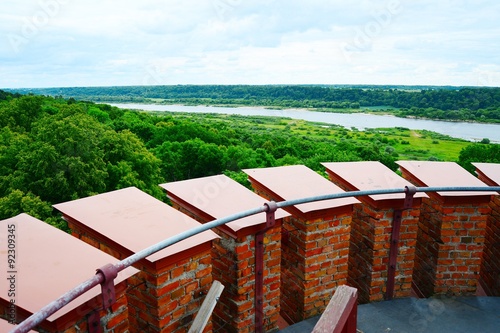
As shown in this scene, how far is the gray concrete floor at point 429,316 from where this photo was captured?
3.00m

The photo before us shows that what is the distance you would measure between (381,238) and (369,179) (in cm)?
53

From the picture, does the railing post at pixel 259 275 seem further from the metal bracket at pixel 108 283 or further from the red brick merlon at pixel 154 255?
the metal bracket at pixel 108 283

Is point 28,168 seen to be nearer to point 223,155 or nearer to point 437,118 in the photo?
point 223,155

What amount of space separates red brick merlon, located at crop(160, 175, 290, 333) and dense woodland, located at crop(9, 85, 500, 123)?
60.7 m

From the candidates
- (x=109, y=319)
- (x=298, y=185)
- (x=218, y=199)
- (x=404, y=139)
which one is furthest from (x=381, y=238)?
(x=404, y=139)

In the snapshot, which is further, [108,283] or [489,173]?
[489,173]

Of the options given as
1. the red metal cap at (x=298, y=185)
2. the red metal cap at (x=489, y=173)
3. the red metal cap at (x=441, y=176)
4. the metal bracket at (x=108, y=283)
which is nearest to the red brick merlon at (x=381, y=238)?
the red metal cap at (x=441, y=176)

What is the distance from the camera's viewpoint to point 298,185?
10.8 feet

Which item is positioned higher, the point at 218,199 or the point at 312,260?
the point at 218,199

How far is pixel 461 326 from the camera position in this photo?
3055mm

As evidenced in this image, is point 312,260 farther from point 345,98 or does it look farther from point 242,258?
point 345,98

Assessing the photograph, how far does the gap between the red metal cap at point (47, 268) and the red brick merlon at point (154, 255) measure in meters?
0.16

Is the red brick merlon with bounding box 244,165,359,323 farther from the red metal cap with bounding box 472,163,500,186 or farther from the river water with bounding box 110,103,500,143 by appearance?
the river water with bounding box 110,103,500,143

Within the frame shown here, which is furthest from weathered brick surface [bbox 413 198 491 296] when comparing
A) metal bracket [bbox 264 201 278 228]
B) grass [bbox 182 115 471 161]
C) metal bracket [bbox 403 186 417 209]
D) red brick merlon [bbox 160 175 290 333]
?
grass [bbox 182 115 471 161]
